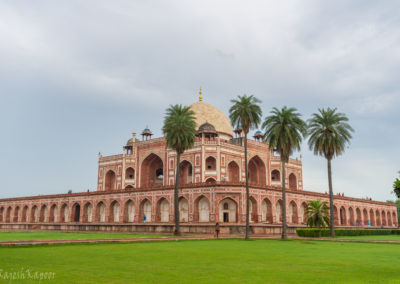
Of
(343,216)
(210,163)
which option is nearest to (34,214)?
(210,163)

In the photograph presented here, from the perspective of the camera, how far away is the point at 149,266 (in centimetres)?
1098

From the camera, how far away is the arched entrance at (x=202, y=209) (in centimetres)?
4209

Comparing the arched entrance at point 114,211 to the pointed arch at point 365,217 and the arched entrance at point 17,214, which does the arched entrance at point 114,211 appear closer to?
the arched entrance at point 17,214

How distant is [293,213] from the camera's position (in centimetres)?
4894

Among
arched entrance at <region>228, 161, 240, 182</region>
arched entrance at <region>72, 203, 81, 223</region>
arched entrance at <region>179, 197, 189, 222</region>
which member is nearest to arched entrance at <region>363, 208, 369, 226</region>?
arched entrance at <region>228, 161, 240, 182</region>

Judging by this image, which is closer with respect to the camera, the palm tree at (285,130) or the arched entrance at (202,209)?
the palm tree at (285,130)

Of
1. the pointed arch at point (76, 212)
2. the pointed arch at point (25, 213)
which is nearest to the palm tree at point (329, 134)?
the pointed arch at point (76, 212)

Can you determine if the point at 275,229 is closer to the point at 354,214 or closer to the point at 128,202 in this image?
the point at 128,202

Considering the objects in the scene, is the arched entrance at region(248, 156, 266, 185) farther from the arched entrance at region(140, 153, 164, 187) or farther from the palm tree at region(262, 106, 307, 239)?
the palm tree at region(262, 106, 307, 239)

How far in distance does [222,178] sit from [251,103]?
65.9 feet

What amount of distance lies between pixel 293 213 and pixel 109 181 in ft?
104

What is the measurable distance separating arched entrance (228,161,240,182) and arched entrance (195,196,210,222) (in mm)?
14089

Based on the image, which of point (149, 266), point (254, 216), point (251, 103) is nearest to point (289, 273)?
point (149, 266)

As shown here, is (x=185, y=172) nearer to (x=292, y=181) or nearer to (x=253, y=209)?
(x=253, y=209)
